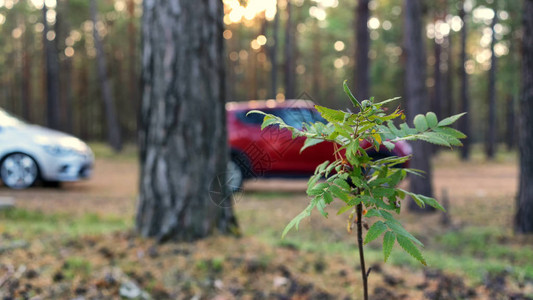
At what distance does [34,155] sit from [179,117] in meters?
3.11

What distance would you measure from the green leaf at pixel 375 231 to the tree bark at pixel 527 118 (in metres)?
5.59

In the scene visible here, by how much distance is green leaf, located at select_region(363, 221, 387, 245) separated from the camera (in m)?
1.26

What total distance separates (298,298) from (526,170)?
4.31m

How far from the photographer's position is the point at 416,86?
8.48 meters

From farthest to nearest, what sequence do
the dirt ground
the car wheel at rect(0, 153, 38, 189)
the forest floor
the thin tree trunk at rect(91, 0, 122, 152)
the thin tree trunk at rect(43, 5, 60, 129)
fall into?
the thin tree trunk at rect(91, 0, 122, 152) < the thin tree trunk at rect(43, 5, 60, 129) < the dirt ground < the car wheel at rect(0, 153, 38, 189) < the forest floor

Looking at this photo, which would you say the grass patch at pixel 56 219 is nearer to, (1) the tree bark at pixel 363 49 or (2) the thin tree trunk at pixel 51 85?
(1) the tree bark at pixel 363 49

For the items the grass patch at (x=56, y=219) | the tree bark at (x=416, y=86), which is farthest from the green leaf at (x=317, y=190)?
the tree bark at (x=416, y=86)

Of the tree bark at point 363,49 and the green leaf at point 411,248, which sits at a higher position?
the tree bark at point 363,49

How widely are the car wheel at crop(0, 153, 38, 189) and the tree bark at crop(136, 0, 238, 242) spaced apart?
209cm

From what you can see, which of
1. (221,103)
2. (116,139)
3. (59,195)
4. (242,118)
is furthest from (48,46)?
(221,103)

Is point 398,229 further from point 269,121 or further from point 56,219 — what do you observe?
point 56,219

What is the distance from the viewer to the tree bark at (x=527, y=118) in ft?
19.5

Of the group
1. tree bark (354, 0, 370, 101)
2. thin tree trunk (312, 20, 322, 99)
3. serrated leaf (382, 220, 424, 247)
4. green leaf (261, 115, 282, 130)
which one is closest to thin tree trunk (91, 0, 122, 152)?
tree bark (354, 0, 370, 101)

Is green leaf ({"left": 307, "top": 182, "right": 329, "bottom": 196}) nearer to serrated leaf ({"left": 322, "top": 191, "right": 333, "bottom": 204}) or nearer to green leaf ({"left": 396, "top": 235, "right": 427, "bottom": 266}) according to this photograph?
serrated leaf ({"left": 322, "top": 191, "right": 333, "bottom": 204})
